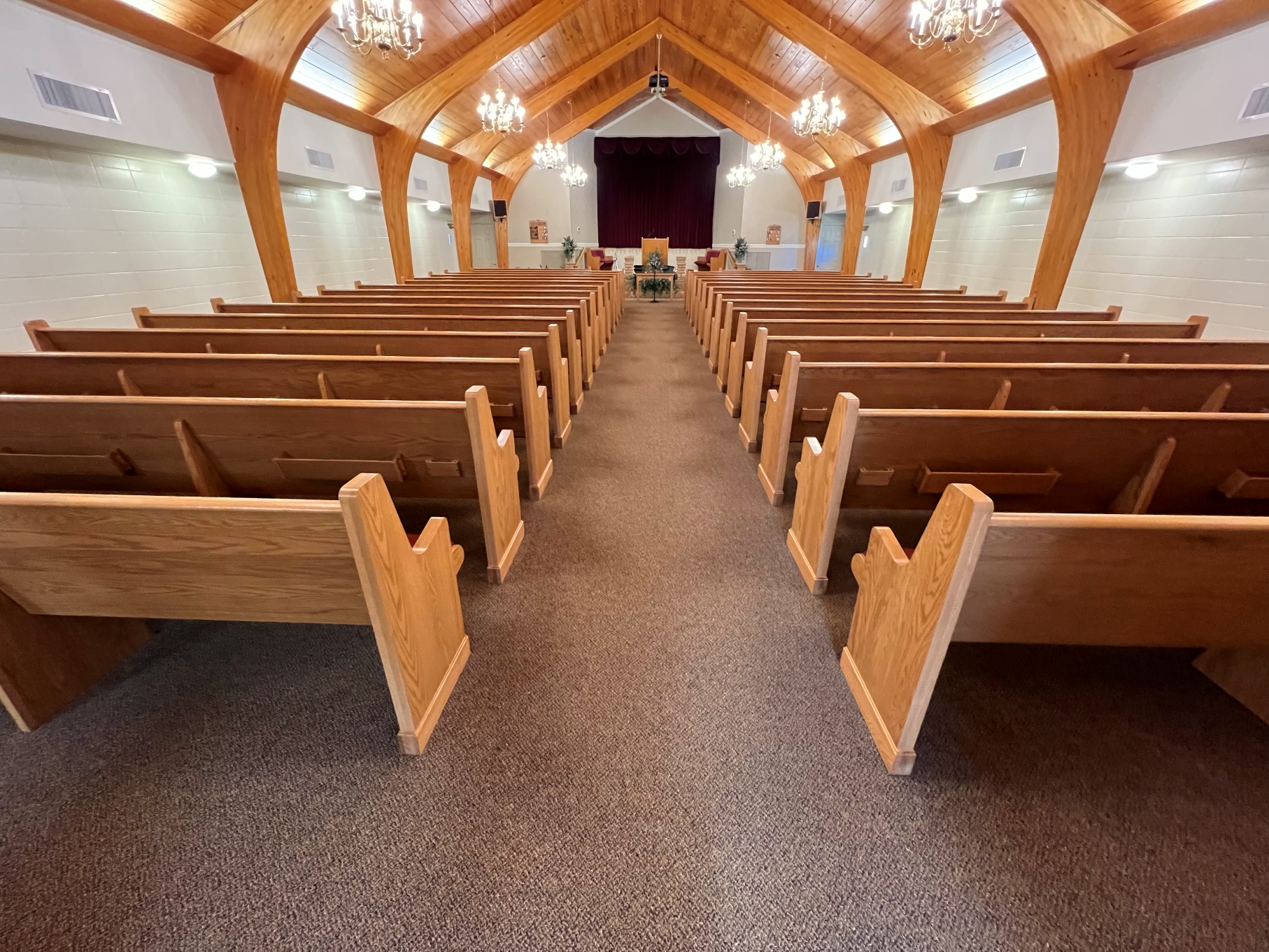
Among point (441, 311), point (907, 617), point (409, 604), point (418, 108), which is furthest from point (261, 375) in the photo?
point (418, 108)

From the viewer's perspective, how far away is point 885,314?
355 cm

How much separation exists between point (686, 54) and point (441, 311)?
30.8 feet

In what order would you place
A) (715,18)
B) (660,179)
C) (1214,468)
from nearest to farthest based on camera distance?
1. (1214,468)
2. (715,18)
3. (660,179)

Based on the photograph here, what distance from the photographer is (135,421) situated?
1.53 meters

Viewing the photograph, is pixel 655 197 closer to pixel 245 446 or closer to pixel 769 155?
pixel 769 155

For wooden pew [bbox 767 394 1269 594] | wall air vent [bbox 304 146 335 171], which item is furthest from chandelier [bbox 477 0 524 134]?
wooden pew [bbox 767 394 1269 594]

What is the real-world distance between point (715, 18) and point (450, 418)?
8.75 m

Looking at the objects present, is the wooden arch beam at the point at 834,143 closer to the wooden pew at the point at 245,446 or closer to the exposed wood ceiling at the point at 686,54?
the exposed wood ceiling at the point at 686,54

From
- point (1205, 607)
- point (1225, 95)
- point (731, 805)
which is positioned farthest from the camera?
point (1225, 95)

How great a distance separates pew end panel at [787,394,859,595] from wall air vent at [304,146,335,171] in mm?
6399

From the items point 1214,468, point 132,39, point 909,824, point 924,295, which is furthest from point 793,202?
point 909,824

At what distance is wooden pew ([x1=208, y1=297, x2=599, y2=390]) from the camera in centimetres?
326

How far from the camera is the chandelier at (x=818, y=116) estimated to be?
20.2 ft

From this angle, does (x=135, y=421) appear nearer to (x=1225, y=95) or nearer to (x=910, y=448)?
(x=910, y=448)
